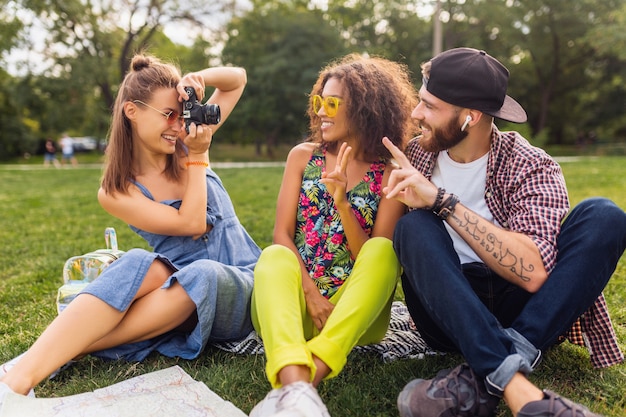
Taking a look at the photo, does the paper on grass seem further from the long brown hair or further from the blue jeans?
the long brown hair

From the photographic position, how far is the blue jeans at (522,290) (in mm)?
1984

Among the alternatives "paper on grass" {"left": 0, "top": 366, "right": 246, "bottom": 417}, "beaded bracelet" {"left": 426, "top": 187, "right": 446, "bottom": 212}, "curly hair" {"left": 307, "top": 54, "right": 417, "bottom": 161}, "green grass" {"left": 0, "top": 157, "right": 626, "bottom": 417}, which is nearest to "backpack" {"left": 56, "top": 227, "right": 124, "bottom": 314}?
"green grass" {"left": 0, "top": 157, "right": 626, "bottom": 417}

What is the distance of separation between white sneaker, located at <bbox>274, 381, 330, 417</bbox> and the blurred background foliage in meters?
21.5

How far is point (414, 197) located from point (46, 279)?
11.1 ft

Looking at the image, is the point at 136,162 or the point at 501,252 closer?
the point at 501,252

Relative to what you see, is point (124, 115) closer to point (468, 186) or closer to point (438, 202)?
point (438, 202)

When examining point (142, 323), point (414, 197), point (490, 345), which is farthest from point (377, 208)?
point (142, 323)

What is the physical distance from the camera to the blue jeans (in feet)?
6.51

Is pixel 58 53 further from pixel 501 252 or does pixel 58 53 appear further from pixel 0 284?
pixel 501 252

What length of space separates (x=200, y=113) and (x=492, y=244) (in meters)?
1.53

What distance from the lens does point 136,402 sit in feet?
7.28

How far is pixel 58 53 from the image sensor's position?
26.2 metres

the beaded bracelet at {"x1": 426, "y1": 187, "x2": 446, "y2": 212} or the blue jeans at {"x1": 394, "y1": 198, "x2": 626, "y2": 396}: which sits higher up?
the beaded bracelet at {"x1": 426, "y1": 187, "x2": 446, "y2": 212}

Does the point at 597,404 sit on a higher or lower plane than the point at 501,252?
lower
